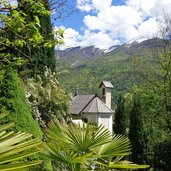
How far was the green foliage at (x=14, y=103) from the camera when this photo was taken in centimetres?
618

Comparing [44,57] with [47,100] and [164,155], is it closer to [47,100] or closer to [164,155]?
[47,100]

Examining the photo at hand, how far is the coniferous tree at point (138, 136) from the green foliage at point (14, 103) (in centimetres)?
2105

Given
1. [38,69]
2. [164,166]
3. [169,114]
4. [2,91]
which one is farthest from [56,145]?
[169,114]

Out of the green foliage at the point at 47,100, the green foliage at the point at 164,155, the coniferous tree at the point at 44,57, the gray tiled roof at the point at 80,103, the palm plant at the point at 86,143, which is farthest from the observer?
the gray tiled roof at the point at 80,103

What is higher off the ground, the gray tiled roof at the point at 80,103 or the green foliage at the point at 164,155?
the gray tiled roof at the point at 80,103

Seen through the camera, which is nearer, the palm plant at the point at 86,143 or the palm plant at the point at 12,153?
the palm plant at the point at 12,153

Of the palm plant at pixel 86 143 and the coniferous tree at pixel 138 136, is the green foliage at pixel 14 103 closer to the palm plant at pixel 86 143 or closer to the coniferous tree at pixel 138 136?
the palm plant at pixel 86 143

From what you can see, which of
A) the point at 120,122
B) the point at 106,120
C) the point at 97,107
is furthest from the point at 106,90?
the point at 120,122

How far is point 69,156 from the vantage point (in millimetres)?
3443

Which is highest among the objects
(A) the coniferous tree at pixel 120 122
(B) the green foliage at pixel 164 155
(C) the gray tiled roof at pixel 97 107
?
(C) the gray tiled roof at pixel 97 107

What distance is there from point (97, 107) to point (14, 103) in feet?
110

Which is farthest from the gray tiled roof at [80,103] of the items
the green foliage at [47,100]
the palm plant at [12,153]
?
the palm plant at [12,153]

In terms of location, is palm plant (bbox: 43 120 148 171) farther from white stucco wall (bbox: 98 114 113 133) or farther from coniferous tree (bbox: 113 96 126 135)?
white stucco wall (bbox: 98 114 113 133)

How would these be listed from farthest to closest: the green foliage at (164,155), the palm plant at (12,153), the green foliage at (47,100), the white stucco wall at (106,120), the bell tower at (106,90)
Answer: the bell tower at (106,90), the white stucco wall at (106,120), the green foliage at (164,155), the green foliage at (47,100), the palm plant at (12,153)
